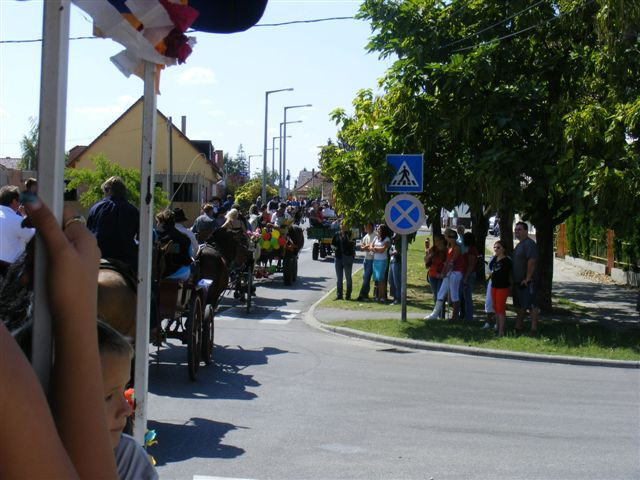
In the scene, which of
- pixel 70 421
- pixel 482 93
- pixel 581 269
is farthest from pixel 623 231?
pixel 581 269

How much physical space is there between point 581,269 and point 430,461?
25582 millimetres

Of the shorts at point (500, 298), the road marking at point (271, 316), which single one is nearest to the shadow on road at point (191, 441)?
the shorts at point (500, 298)

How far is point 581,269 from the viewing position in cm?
3052

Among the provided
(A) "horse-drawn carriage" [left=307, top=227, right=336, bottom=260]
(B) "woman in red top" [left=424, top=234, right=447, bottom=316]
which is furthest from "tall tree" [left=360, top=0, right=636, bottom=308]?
(A) "horse-drawn carriage" [left=307, top=227, right=336, bottom=260]

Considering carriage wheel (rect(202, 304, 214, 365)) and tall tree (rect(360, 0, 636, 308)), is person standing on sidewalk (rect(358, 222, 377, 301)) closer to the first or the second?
tall tree (rect(360, 0, 636, 308))

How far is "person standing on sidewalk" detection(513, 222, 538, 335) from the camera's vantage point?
14211 mm

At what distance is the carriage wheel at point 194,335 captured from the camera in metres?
9.23

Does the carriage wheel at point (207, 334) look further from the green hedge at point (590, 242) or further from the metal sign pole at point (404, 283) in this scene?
the green hedge at point (590, 242)

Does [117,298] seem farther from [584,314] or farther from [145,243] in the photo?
[584,314]

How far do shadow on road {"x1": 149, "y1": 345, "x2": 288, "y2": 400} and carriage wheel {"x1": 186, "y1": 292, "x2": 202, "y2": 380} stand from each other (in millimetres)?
211

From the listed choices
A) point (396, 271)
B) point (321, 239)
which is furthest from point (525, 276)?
point (321, 239)

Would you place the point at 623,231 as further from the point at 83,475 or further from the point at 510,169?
the point at 83,475

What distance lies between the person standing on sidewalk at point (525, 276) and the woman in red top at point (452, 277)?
1.24 metres

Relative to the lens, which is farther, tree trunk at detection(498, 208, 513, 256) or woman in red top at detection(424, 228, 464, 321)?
tree trunk at detection(498, 208, 513, 256)
